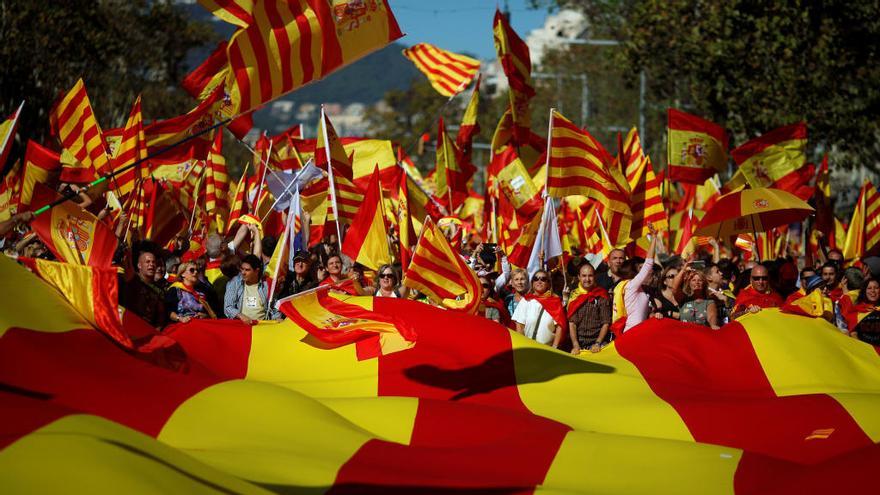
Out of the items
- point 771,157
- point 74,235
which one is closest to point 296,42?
point 74,235

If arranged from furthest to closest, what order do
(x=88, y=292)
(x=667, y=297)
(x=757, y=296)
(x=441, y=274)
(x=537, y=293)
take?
(x=667, y=297) < (x=757, y=296) < (x=537, y=293) < (x=441, y=274) < (x=88, y=292)

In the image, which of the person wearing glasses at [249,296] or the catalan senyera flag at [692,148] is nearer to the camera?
the person wearing glasses at [249,296]

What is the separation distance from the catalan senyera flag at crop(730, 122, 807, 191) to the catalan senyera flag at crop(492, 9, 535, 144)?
271 centimetres

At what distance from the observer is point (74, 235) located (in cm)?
851

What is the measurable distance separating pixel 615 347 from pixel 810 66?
889 inches

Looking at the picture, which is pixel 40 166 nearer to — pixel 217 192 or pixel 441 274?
pixel 217 192

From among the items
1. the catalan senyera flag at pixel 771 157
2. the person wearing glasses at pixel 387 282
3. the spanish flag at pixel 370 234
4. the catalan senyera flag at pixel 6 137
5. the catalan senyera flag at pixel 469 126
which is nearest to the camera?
the person wearing glasses at pixel 387 282

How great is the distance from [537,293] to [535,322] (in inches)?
11.0

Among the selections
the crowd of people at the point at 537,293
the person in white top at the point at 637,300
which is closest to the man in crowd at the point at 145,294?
the crowd of people at the point at 537,293

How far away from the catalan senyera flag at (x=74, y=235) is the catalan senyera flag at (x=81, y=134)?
5.87 m

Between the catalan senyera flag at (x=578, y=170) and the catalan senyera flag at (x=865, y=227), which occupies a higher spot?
the catalan senyera flag at (x=578, y=170)

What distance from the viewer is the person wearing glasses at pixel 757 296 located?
10820 mm

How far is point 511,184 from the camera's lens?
1680 centimetres

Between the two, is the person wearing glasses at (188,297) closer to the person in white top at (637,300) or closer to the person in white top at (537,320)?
the person in white top at (537,320)
